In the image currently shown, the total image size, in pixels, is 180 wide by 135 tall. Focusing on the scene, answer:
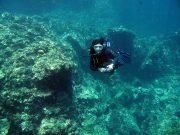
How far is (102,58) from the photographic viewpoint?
437 centimetres

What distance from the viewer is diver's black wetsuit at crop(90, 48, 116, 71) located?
4.33 m

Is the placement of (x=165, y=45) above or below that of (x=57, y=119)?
above

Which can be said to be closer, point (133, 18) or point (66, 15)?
point (66, 15)

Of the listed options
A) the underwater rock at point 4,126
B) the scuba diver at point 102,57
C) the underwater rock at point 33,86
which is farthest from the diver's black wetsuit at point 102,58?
the underwater rock at point 4,126

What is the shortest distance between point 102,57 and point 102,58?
0.02 metres

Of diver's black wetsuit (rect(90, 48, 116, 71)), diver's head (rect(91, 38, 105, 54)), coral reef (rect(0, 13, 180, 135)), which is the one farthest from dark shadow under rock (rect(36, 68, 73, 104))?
diver's head (rect(91, 38, 105, 54))

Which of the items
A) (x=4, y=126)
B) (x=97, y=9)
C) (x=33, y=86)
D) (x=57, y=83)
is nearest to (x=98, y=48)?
(x=4, y=126)

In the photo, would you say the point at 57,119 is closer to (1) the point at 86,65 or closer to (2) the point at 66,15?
(1) the point at 86,65

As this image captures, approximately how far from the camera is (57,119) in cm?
1080

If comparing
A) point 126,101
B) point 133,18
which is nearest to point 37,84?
point 126,101

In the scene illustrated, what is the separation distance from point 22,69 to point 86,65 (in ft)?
30.2

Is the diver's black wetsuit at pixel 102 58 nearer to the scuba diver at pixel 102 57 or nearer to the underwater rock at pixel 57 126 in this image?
the scuba diver at pixel 102 57

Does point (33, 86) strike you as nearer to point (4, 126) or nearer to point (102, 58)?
point (4, 126)

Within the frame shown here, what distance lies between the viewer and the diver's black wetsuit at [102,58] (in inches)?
171
